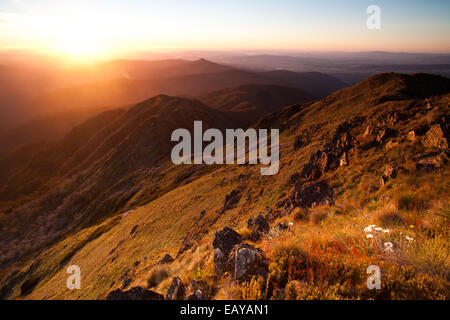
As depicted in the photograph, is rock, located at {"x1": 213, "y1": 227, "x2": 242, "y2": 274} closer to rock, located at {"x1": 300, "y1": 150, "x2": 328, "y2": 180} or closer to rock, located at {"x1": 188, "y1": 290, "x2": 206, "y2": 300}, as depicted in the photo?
rock, located at {"x1": 188, "y1": 290, "x2": 206, "y2": 300}

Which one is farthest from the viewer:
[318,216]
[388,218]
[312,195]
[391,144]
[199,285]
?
[391,144]

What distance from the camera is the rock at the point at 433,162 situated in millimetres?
9766

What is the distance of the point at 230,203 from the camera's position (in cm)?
2423

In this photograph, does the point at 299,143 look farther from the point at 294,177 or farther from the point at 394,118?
the point at 394,118

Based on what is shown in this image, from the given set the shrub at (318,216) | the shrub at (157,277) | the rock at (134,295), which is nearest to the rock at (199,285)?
the rock at (134,295)

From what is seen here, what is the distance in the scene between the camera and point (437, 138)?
38.6 feet

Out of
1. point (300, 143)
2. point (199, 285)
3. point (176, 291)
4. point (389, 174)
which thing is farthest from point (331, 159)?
point (300, 143)

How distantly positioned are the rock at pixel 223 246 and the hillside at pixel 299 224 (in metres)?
0.05

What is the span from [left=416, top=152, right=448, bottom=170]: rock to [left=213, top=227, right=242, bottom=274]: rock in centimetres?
925

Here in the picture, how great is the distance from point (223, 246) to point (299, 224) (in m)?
3.90
